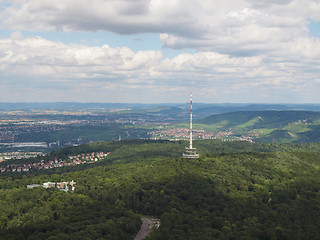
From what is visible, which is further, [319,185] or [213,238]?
[319,185]

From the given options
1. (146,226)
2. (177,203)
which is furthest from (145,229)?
(177,203)

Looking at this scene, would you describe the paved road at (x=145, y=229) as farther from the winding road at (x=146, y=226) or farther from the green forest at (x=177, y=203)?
the green forest at (x=177, y=203)

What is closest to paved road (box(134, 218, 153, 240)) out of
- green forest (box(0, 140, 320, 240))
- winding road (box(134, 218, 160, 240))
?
winding road (box(134, 218, 160, 240))

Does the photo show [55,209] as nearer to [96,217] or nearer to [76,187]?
[96,217]

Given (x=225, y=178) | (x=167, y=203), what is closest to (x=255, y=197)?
(x=225, y=178)

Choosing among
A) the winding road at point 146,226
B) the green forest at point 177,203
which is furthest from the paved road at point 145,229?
the green forest at point 177,203

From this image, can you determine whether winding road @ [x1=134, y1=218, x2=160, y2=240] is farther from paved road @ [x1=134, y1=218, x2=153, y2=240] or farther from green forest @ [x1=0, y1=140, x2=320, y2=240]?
green forest @ [x1=0, y1=140, x2=320, y2=240]

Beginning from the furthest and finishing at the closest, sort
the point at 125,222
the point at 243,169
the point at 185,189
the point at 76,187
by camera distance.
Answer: the point at 243,169 → the point at 76,187 → the point at 185,189 → the point at 125,222
